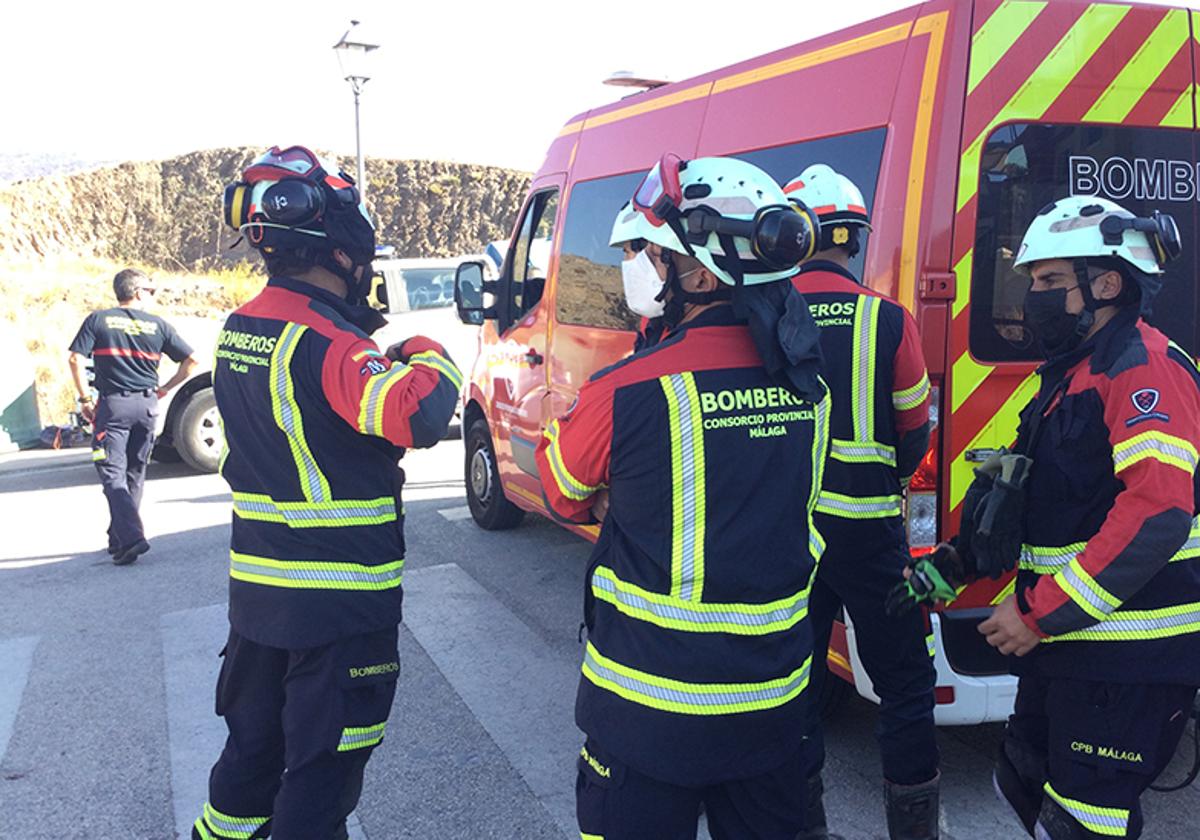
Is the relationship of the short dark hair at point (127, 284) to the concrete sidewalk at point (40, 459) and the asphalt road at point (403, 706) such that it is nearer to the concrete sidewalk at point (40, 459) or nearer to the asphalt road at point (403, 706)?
the asphalt road at point (403, 706)

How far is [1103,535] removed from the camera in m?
2.06

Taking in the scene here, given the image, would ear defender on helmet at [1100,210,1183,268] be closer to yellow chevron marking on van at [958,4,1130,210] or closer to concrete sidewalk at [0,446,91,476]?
yellow chevron marking on van at [958,4,1130,210]

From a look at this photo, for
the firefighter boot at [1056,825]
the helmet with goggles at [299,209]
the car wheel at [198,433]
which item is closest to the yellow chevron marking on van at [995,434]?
the firefighter boot at [1056,825]

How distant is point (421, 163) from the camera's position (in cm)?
3347

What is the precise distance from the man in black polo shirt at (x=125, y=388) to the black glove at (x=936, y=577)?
16.7 feet

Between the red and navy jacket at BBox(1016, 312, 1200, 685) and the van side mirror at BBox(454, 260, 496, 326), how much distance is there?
13.7ft

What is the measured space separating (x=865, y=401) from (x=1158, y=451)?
0.88m

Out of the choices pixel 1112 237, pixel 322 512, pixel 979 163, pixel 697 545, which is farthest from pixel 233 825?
pixel 979 163

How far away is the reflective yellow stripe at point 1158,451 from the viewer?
6.62 ft

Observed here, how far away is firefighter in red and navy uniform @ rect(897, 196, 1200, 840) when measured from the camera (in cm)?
204

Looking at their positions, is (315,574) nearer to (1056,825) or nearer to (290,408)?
(290,408)

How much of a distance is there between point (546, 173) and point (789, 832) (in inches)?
171

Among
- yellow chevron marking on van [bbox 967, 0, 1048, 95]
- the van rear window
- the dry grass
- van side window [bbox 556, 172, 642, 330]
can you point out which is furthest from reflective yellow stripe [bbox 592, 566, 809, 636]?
the dry grass

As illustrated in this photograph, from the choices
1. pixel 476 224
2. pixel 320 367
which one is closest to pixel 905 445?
pixel 320 367
